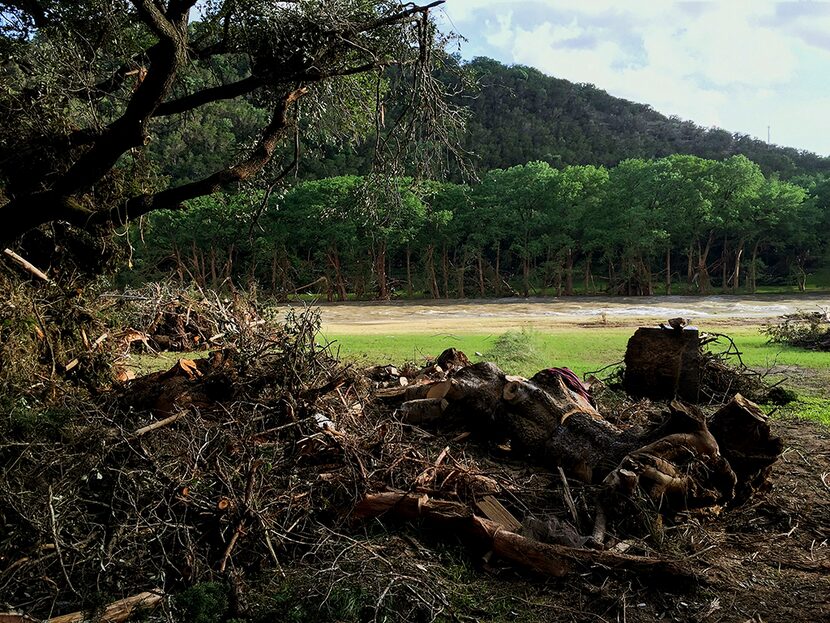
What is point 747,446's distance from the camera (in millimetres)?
5426

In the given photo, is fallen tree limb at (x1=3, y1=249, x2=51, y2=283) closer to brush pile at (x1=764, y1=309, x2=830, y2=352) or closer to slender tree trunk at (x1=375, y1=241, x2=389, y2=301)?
brush pile at (x1=764, y1=309, x2=830, y2=352)

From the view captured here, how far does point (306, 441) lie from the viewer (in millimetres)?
5473

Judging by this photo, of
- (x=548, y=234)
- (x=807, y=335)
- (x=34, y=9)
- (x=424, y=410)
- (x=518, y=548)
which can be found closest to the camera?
(x=518, y=548)

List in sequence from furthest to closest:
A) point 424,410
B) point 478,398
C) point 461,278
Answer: point 461,278 < point 424,410 < point 478,398

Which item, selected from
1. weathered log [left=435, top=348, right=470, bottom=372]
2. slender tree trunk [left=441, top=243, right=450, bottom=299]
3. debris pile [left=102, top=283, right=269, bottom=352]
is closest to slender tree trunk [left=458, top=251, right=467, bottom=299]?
slender tree trunk [left=441, top=243, right=450, bottom=299]

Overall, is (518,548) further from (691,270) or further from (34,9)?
(691,270)

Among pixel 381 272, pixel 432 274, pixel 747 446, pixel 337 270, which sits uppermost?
pixel 337 270

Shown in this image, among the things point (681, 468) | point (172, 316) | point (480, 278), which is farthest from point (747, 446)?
point (480, 278)

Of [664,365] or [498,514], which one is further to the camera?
[664,365]

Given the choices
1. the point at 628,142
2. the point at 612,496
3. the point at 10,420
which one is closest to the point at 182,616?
the point at 10,420

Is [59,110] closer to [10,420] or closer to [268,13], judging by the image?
[268,13]

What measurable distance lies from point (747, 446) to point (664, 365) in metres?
4.33

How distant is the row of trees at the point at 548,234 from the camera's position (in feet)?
141

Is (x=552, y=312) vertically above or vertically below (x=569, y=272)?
below
